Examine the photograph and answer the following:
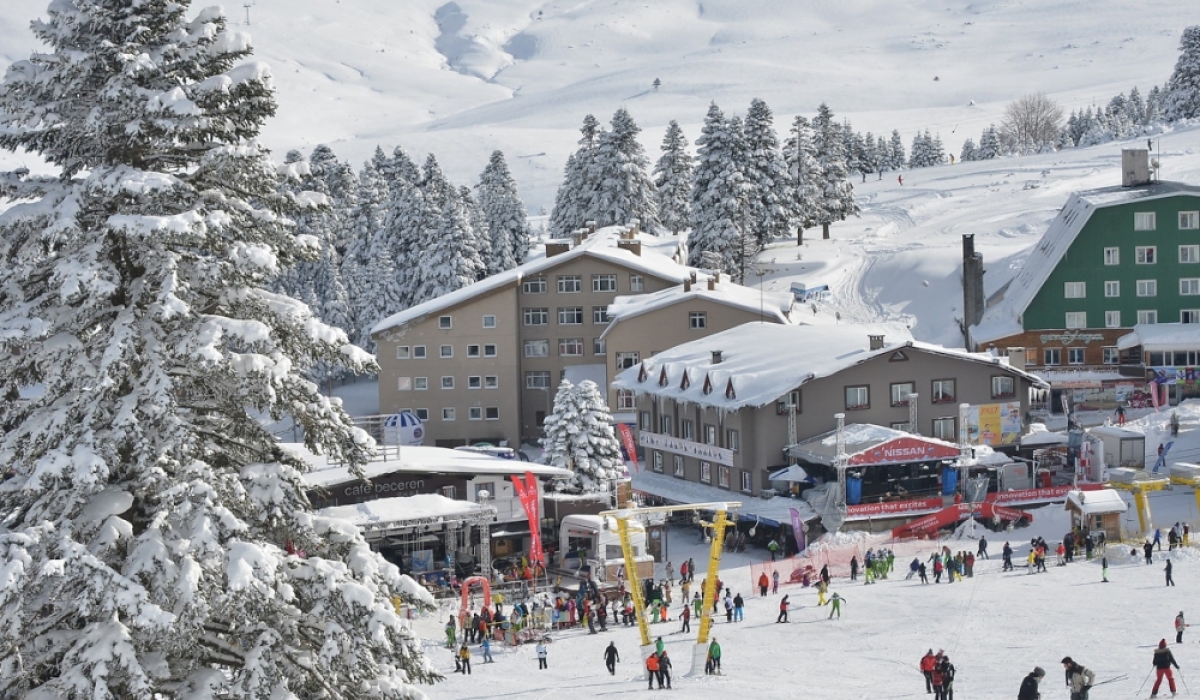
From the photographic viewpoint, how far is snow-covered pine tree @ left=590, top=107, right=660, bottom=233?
106 metres

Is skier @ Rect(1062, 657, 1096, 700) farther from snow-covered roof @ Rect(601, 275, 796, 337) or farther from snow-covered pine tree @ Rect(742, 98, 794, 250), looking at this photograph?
snow-covered pine tree @ Rect(742, 98, 794, 250)

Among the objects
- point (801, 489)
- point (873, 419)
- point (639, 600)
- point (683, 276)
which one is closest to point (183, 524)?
point (639, 600)

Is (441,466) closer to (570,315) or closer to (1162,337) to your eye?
(570,315)

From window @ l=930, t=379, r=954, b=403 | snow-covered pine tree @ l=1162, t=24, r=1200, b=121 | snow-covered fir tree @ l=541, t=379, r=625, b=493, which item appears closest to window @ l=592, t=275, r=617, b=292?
snow-covered fir tree @ l=541, t=379, r=625, b=493

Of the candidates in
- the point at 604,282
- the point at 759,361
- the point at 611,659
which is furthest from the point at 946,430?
the point at 611,659

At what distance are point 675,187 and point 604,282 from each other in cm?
3651

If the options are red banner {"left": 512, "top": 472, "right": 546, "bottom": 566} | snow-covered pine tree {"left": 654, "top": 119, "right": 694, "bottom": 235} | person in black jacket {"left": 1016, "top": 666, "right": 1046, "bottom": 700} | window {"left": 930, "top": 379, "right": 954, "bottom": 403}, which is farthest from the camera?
snow-covered pine tree {"left": 654, "top": 119, "right": 694, "bottom": 235}

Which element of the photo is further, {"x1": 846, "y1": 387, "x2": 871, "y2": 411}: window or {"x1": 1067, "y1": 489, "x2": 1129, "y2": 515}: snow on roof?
{"x1": 846, "y1": 387, "x2": 871, "y2": 411}: window

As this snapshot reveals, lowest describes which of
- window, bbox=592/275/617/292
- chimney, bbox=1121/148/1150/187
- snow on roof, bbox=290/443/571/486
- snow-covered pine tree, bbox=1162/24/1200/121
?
snow on roof, bbox=290/443/571/486

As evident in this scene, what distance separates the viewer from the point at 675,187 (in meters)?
114

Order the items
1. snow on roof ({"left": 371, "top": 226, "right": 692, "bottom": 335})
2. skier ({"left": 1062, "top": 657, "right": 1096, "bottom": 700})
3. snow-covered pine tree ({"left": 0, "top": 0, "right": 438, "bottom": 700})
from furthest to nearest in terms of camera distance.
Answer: snow on roof ({"left": 371, "top": 226, "right": 692, "bottom": 335}) → skier ({"left": 1062, "top": 657, "right": 1096, "bottom": 700}) → snow-covered pine tree ({"left": 0, "top": 0, "right": 438, "bottom": 700})

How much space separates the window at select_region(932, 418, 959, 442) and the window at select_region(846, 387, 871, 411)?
301 centimetres

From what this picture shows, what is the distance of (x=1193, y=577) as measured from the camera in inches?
1587

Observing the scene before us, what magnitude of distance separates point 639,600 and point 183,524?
80.7 ft
